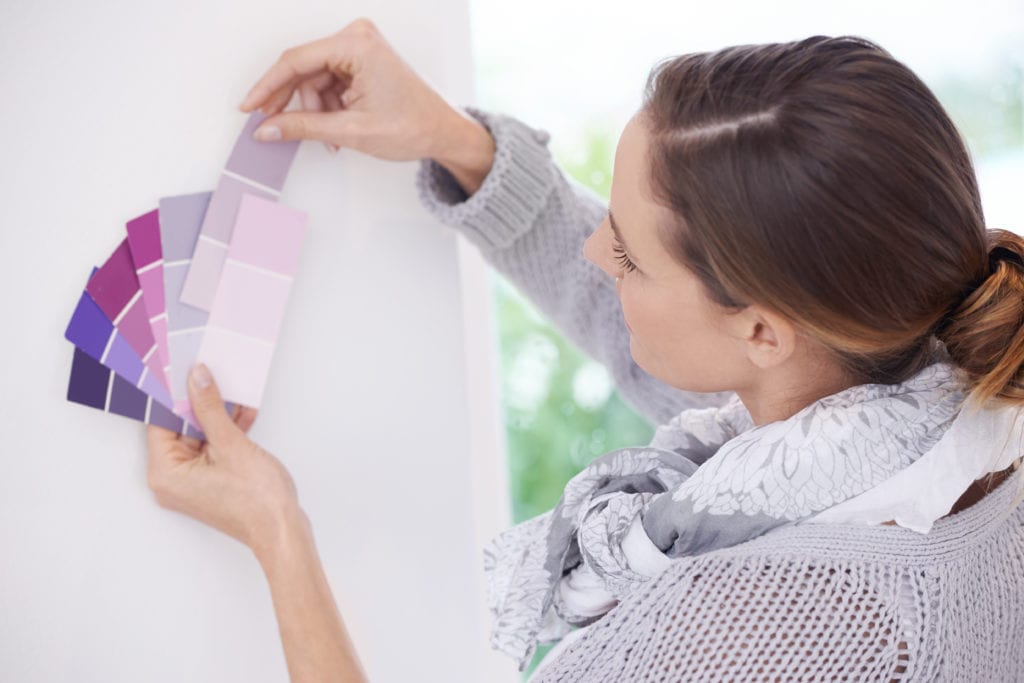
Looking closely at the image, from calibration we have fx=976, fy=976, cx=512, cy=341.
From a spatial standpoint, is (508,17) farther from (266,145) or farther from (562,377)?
(266,145)

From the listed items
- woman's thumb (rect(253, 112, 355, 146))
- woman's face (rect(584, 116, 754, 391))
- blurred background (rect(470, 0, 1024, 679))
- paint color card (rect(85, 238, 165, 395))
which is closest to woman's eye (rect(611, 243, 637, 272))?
woman's face (rect(584, 116, 754, 391))

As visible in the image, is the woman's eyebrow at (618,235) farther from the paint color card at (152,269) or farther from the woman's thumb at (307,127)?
the paint color card at (152,269)

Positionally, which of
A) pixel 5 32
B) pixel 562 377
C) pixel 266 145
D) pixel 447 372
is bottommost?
pixel 562 377

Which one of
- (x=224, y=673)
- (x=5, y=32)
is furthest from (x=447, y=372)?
(x=5, y=32)

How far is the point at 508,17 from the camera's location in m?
2.36

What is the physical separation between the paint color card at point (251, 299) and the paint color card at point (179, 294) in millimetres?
13

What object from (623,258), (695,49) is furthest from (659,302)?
(695,49)

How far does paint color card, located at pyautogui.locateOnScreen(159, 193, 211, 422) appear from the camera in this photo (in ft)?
2.65

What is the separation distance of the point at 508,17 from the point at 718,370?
1.79m

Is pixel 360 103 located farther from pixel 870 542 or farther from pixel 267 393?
pixel 870 542

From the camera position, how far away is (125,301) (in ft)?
2.58

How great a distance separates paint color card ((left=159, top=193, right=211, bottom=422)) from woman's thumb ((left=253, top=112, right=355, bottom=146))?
0.28 feet

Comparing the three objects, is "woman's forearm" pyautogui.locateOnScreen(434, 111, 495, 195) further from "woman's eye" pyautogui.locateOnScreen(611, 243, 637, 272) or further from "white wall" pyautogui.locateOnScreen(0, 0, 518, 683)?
"woman's eye" pyautogui.locateOnScreen(611, 243, 637, 272)

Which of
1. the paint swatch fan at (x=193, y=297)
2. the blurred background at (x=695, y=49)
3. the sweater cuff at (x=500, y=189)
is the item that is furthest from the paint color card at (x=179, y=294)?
the blurred background at (x=695, y=49)
